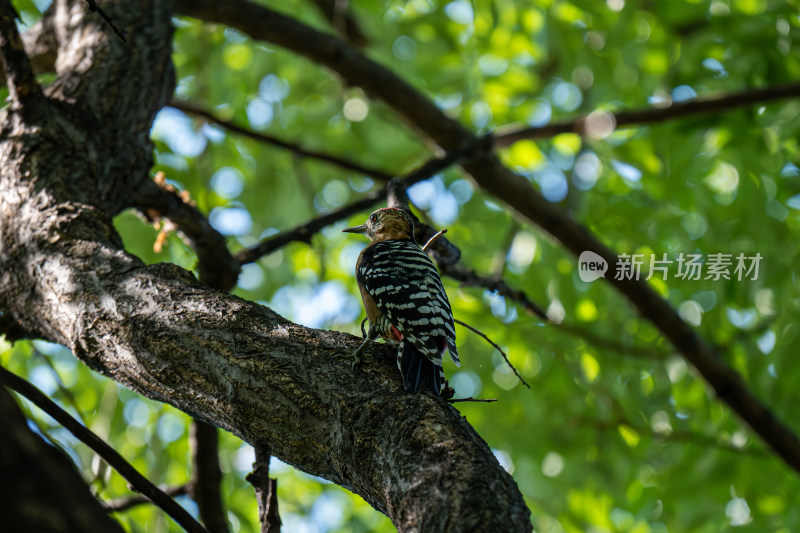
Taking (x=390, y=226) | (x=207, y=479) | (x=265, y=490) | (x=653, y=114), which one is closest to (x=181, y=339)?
(x=265, y=490)

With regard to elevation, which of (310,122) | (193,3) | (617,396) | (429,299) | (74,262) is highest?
(310,122)

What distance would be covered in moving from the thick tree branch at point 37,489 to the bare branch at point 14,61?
212cm

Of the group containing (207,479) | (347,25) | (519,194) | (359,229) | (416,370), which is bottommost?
(416,370)

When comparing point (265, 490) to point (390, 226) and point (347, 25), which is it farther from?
point (347, 25)

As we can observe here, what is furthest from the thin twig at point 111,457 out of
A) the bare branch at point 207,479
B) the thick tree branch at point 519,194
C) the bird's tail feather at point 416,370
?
the thick tree branch at point 519,194

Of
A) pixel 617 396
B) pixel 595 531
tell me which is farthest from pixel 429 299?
pixel 595 531

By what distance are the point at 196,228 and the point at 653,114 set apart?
2801 mm

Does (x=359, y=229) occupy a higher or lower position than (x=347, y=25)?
lower

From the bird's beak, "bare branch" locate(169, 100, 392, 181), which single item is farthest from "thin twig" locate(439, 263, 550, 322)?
"bare branch" locate(169, 100, 392, 181)

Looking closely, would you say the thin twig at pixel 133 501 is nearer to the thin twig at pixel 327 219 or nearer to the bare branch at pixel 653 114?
the thin twig at pixel 327 219

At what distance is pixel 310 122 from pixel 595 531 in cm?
392

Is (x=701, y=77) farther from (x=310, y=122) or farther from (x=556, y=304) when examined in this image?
(x=310, y=122)

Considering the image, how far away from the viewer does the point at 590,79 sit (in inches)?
213

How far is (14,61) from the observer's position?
262cm
